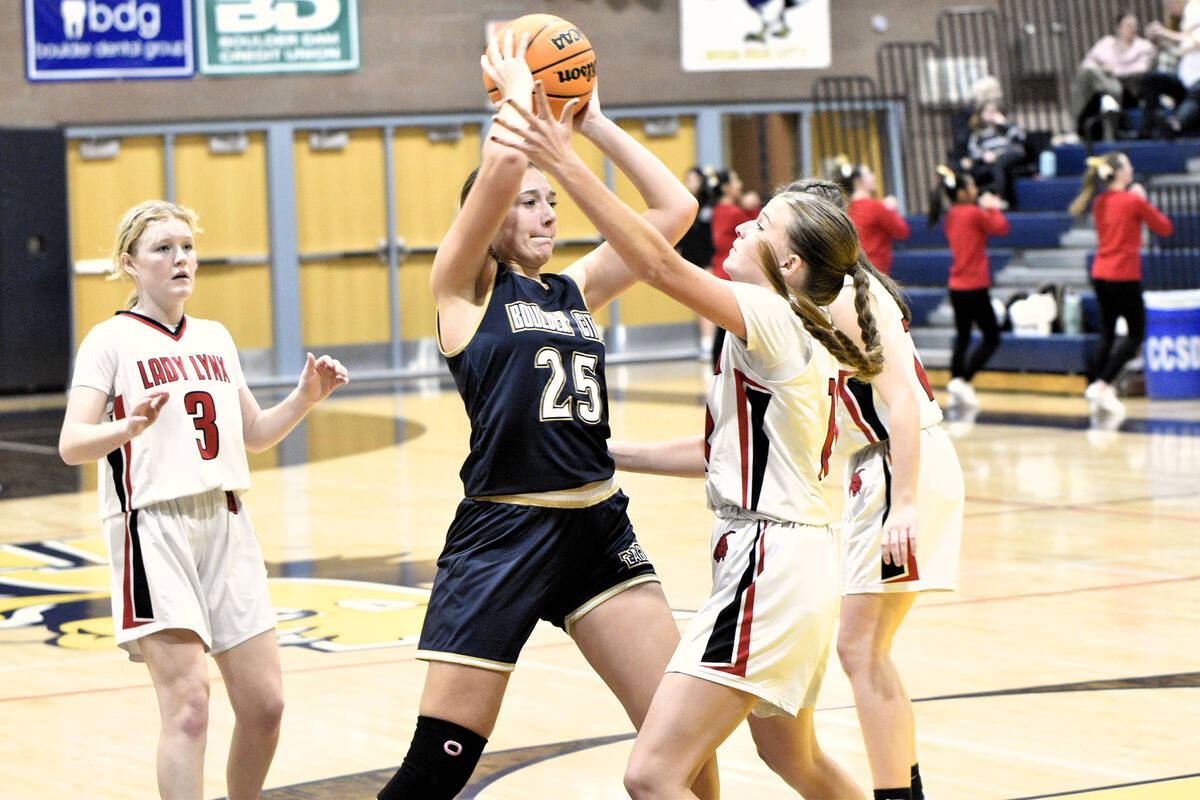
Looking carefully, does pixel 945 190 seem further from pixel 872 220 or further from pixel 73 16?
pixel 73 16

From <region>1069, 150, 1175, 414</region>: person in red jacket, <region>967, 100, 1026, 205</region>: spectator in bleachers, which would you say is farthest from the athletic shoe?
<region>967, 100, 1026, 205</region>: spectator in bleachers

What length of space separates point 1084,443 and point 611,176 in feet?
31.9

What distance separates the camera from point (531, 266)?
3.79 metres

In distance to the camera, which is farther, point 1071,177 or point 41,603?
point 1071,177

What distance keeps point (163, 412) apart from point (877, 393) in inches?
64.7

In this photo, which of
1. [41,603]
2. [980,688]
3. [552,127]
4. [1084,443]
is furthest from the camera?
[1084,443]

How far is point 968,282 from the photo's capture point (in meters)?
14.4

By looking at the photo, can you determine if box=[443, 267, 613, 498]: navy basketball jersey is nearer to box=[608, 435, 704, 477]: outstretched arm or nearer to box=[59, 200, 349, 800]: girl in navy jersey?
box=[608, 435, 704, 477]: outstretched arm

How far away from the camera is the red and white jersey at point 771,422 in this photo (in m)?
3.52

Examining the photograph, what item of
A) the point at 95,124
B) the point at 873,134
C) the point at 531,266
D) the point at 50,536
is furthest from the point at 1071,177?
the point at 531,266

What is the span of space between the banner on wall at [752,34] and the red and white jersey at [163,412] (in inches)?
662

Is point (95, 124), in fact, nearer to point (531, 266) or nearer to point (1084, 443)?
point (1084, 443)

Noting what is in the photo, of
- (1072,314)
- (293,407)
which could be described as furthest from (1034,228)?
(293,407)

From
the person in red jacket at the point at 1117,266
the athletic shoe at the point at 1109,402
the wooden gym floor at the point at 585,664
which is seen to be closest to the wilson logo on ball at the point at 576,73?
the wooden gym floor at the point at 585,664
